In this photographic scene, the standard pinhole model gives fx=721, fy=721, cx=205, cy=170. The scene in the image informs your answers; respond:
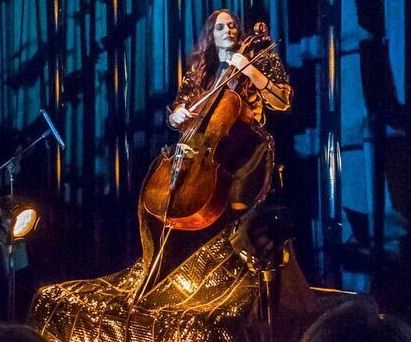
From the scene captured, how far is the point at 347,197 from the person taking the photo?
10.5 feet

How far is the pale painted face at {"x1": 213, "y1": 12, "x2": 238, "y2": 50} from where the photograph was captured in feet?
11.4

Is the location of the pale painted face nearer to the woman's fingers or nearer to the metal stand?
the woman's fingers

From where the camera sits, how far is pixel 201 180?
2930 millimetres

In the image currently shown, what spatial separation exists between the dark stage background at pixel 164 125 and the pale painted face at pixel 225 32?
8cm

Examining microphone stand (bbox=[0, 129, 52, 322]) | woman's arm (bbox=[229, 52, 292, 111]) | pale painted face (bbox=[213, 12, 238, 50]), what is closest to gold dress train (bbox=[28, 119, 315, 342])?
Answer: woman's arm (bbox=[229, 52, 292, 111])

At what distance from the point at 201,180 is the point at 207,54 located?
89 centimetres

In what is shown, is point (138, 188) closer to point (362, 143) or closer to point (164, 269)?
point (164, 269)

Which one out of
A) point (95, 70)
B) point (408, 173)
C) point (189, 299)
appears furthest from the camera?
point (95, 70)

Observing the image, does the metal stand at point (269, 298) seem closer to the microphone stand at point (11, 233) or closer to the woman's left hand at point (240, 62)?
the woman's left hand at point (240, 62)

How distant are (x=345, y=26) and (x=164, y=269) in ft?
4.36

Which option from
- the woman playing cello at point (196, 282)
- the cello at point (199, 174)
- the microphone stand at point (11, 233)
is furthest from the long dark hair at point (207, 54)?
the microphone stand at point (11, 233)

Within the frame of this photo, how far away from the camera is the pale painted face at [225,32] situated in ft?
11.4

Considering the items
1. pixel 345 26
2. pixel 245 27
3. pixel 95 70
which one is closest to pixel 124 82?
pixel 95 70

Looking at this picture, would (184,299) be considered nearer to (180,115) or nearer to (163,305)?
(163,305)
